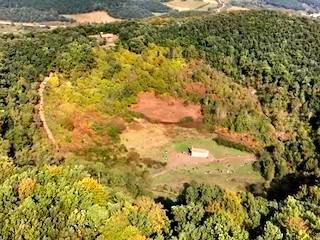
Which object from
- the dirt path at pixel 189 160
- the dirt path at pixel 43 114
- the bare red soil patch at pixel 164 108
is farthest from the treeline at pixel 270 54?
the dirt path at pixel 43 114

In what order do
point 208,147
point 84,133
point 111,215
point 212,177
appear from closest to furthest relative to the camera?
point 111,215 → point 212,177 → point 84,133 → point 208,147

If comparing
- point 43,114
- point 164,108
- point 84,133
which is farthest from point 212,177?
point 43,114

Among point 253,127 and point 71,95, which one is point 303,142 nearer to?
point 253,127

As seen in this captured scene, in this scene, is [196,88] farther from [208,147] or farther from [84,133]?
[84,133]

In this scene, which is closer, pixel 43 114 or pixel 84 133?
pixel 43 114

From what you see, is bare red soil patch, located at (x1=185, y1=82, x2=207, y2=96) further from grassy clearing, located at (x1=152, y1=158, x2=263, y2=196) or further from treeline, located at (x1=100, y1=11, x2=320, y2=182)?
grassy clearing, located at (x1=152, y1=158, x2=263, y2=196)

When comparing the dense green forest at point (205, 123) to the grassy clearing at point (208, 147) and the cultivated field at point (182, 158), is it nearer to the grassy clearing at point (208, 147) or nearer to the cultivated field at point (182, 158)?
the cultivated field at point (182, 158)
